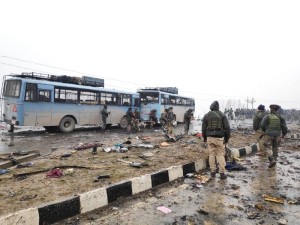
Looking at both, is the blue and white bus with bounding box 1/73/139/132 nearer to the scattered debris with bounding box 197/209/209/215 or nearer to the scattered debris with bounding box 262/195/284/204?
the scattered debris with bounding box 197/209/209/215

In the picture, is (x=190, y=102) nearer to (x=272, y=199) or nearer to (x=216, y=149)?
(x=216, y=149)

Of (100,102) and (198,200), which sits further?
(100,102)

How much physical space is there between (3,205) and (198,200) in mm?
2960

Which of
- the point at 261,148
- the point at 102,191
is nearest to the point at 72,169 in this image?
the point at 102,191

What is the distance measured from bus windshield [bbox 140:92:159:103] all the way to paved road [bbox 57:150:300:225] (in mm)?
15326

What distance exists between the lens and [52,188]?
14.3ft

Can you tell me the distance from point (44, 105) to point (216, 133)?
10623mm

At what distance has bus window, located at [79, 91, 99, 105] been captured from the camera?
16.0 metres

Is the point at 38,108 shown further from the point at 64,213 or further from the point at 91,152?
the point at 64,213

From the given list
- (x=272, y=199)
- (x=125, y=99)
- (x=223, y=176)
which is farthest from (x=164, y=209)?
(x=125, y=99)

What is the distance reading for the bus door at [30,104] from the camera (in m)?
13.1

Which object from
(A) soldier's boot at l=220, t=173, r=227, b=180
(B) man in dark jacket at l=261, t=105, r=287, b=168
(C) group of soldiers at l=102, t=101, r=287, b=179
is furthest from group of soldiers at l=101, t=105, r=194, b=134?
(A) soldier's boot at l=220, t=173, r=227, b=180

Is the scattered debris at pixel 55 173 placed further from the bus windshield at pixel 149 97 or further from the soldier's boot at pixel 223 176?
the bus windshield at pixel 149 97

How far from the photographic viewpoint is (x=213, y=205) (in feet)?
13.5
